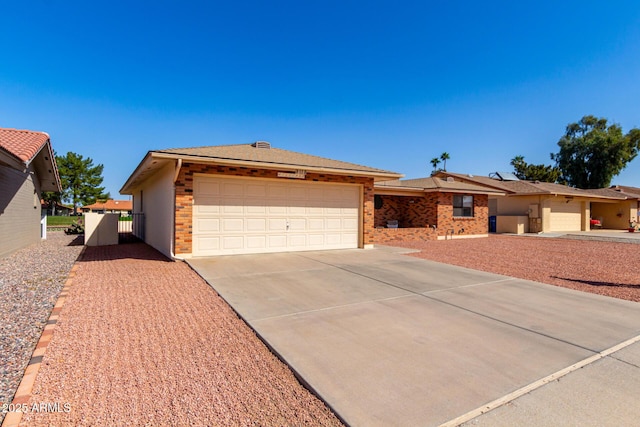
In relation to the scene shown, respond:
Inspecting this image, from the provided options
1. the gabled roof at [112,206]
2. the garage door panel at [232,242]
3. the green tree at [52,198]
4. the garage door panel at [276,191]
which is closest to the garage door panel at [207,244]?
the garage door panel at [232,242]

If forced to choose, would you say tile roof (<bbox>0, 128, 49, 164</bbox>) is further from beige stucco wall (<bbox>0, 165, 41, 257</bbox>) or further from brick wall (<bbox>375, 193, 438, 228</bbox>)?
brick wall (<bbox>375, 193, 438, 228</bbox>)

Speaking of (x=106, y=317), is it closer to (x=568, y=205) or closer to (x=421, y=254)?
(x=421, y=254)

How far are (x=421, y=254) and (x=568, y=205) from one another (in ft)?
71.1

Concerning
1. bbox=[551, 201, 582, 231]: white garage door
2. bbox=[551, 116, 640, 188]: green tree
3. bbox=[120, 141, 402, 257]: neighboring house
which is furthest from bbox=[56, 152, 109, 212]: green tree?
bbox=[551, 116, 640, 188]: green tree

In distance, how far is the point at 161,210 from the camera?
10.9 meters

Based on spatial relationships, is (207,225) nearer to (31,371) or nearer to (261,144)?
(261,144)

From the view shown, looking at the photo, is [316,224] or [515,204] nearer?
[316,224]

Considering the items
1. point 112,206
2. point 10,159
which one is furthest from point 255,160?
point 112,206

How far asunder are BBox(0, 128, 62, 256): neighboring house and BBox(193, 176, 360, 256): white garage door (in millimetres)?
4055

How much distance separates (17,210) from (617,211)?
42.7 metres

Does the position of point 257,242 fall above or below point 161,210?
below

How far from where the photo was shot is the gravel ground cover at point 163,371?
2391 mm

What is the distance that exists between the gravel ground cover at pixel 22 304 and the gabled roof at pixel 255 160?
11.6 feet

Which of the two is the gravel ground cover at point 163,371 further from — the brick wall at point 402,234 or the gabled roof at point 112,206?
the gabled roof at point 112,206
